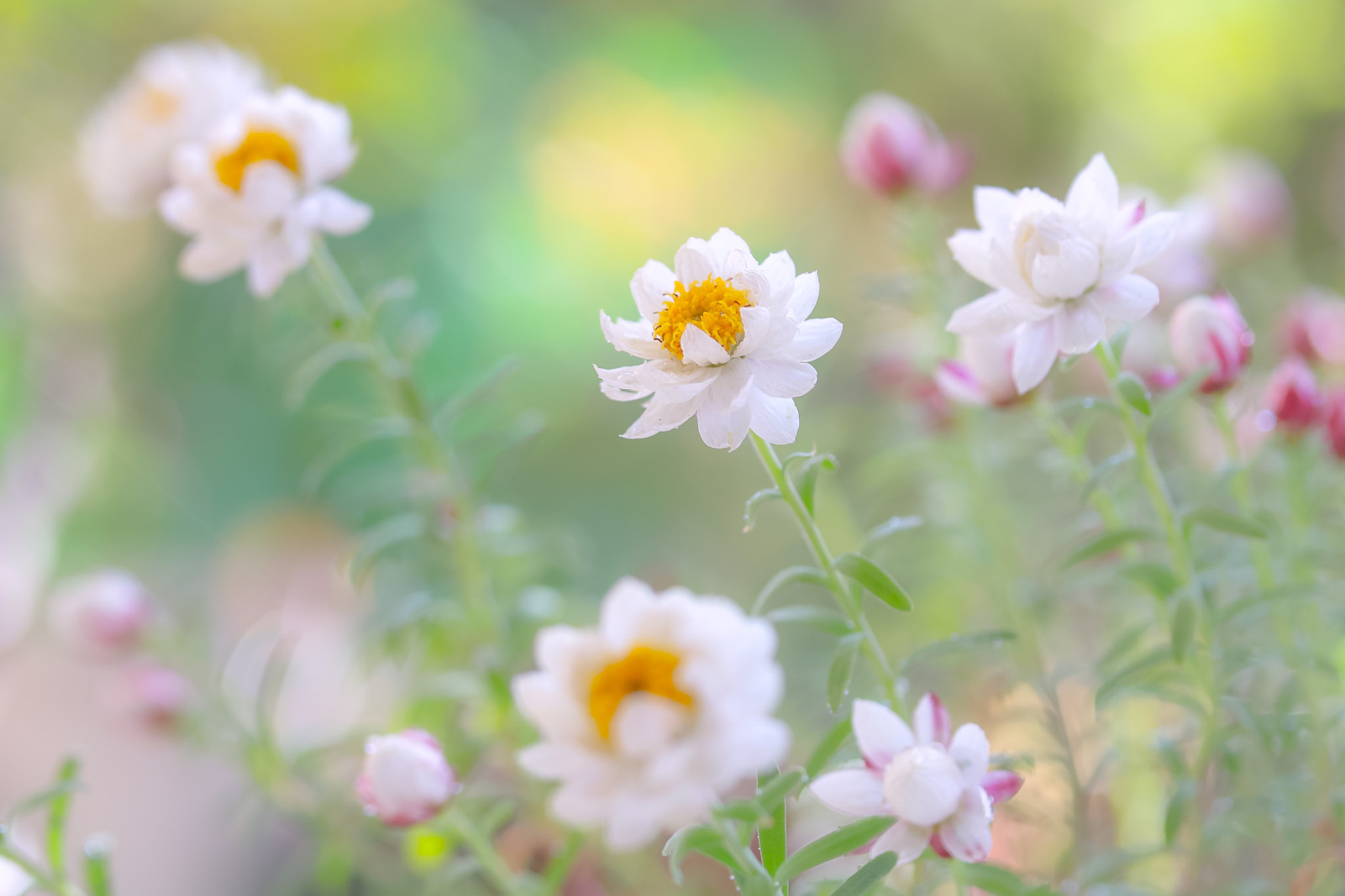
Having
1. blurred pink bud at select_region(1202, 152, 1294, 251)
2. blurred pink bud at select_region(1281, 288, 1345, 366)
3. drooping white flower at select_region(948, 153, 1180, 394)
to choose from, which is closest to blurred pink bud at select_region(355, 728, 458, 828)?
→ drooping white flower at select_region(948, 153, 1180, 394)

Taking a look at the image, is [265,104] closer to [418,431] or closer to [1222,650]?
[418,431]

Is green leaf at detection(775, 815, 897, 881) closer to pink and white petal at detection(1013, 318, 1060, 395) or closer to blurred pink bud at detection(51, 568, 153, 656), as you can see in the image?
pink and white petal at detection(1013, 318, 1060, 395)

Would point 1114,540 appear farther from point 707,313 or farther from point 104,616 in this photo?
point 104,616

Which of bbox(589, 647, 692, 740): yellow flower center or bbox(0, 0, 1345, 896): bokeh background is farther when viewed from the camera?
bbox(0, 0, 1345, 896): bokeh background

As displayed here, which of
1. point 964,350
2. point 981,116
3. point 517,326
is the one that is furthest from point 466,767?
point 981,116

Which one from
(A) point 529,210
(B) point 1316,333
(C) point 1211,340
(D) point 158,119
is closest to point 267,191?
(D) point 158,119

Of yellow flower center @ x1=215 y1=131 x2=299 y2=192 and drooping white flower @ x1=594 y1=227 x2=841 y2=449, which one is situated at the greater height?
yellow flower center @ x1=215 y1=131 x2=299 y2=192
